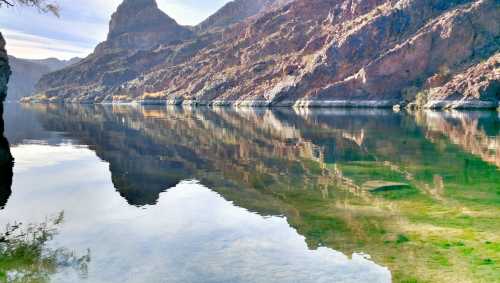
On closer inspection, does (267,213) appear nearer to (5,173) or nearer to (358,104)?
(5,173)

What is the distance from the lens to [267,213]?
18.9 m

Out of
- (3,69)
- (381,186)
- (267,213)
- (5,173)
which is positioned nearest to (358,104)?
(3,69)

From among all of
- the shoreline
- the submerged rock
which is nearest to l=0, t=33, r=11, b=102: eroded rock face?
the submerged rock

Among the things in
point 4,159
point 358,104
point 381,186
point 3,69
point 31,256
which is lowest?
point 4,159

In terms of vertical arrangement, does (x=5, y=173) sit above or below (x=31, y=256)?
below

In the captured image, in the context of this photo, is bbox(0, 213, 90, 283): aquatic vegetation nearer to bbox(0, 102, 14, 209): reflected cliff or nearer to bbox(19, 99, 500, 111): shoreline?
bbox(0, 102, 14, 209): reflected cliff

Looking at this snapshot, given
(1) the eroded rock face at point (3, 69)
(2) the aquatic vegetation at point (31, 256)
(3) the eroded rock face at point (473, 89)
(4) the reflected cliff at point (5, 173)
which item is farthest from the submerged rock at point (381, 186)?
(3) the eroded rock face at point (473, 89)

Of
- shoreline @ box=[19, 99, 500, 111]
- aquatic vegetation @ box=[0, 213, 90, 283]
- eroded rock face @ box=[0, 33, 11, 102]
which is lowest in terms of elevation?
aquatic vegetation @ box=[0, 213, 90, 283]

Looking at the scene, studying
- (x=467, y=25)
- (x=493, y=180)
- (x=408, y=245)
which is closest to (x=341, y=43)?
(x=467, y=25)

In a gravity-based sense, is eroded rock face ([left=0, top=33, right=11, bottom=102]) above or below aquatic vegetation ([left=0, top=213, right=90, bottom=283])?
above

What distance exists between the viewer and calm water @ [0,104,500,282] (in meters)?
12.7

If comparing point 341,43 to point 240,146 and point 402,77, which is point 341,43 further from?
point 240,146

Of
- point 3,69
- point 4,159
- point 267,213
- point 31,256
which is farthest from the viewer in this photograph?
point 3,69

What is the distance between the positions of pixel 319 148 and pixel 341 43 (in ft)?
435
